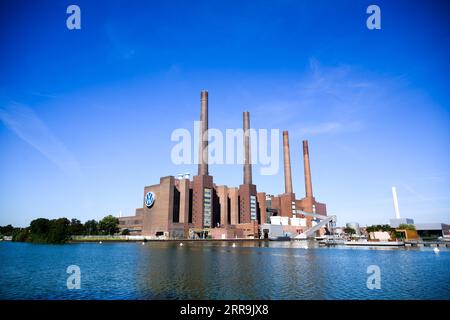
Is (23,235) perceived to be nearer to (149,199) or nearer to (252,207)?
(149,199)

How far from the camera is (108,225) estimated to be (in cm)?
17138

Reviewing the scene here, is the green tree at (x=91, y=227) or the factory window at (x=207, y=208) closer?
the factory window at (x=207, y=208)

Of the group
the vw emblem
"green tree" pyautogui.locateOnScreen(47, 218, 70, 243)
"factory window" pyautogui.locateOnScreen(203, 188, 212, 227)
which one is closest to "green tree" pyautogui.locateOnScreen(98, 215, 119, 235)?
the vw emblem

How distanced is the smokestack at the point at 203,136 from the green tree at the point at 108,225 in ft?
196

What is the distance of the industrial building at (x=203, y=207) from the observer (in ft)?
499

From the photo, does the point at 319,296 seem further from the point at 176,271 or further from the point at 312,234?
the point at 312,234

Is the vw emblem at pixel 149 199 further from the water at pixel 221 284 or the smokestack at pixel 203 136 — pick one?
the water at pixel 221 284

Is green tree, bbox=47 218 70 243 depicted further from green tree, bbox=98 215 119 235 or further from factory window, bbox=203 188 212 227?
factory window, bbox=203 188 212 227

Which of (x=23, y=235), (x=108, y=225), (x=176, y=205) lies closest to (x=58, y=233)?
(x=23, y=235)

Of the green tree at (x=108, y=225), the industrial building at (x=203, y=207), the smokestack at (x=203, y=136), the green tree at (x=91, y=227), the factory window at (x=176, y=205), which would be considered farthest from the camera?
the green tree at (x=108, y=225)

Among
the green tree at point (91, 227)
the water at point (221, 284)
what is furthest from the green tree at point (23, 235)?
the water at point (221, 284)

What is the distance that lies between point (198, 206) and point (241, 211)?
34.1 metres

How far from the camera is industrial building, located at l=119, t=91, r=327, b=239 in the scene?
152000mm
